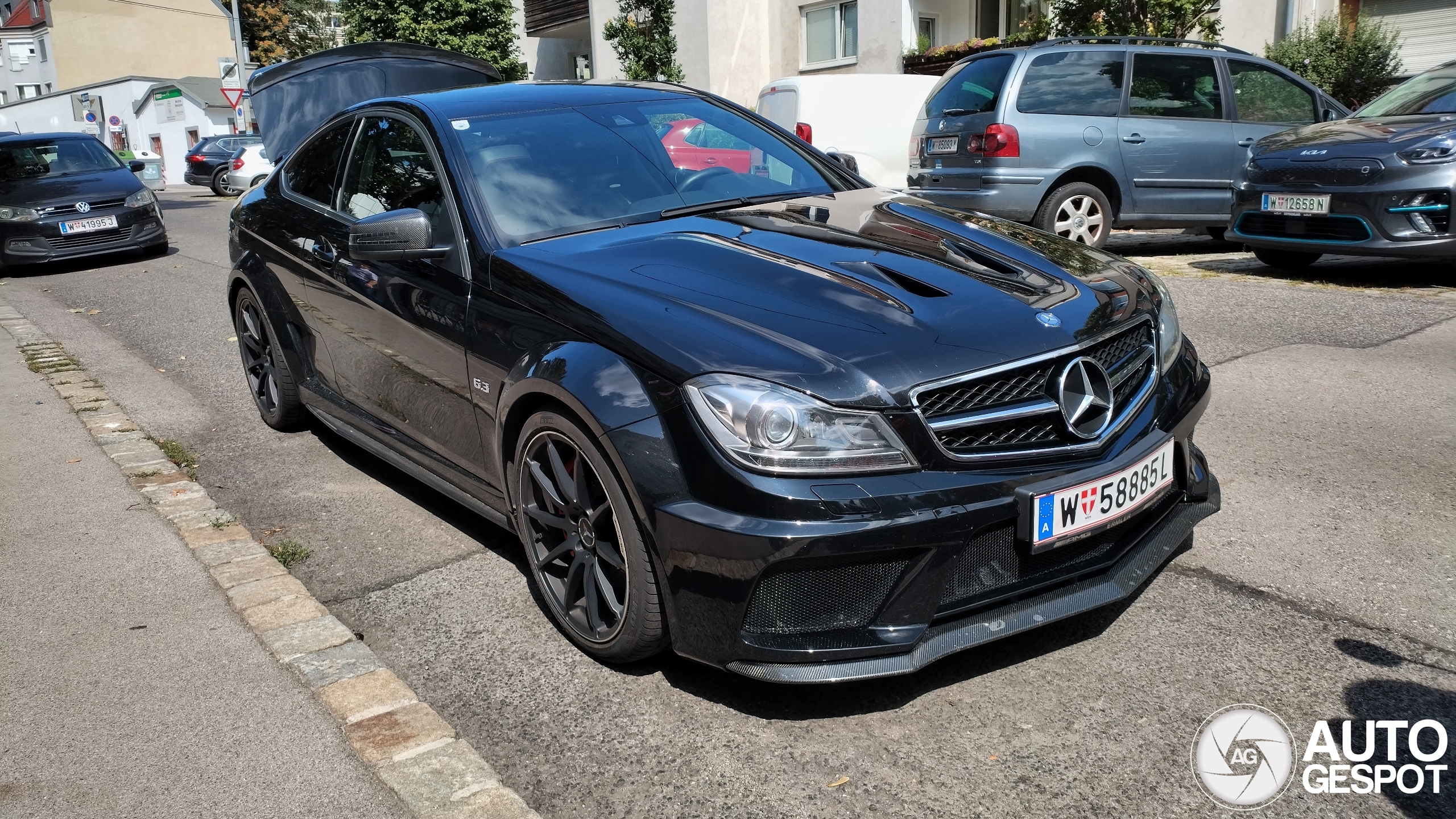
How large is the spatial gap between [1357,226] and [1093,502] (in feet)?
20.3

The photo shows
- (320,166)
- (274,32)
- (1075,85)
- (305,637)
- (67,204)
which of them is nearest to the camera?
(305,637)

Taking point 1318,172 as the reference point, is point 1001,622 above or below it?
below

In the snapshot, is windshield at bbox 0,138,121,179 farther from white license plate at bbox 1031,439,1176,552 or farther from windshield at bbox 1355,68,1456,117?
white license plate at bbox 1031,439,1176,552

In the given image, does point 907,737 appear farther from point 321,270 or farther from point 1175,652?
point 321,270

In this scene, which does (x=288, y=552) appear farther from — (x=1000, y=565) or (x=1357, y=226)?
(x=1357, y=226)

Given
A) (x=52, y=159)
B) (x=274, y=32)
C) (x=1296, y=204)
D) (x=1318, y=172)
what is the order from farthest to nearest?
(x=274, y=32) < (x=52, y=159) < (x=1296, y=204) < (x=1318, y=172)

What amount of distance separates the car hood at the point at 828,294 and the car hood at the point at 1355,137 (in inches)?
205

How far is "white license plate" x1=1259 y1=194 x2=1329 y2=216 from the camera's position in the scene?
8.17 m

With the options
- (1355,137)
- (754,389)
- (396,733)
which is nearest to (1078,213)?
(1355,137)

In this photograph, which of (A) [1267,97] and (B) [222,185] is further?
(B) [222,185]

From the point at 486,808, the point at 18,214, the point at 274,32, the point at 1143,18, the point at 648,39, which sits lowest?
the point at 486,808

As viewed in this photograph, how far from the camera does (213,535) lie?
4.56 m

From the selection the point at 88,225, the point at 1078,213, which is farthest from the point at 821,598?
the point at 88,225

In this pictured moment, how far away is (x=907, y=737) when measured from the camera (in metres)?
2.88
